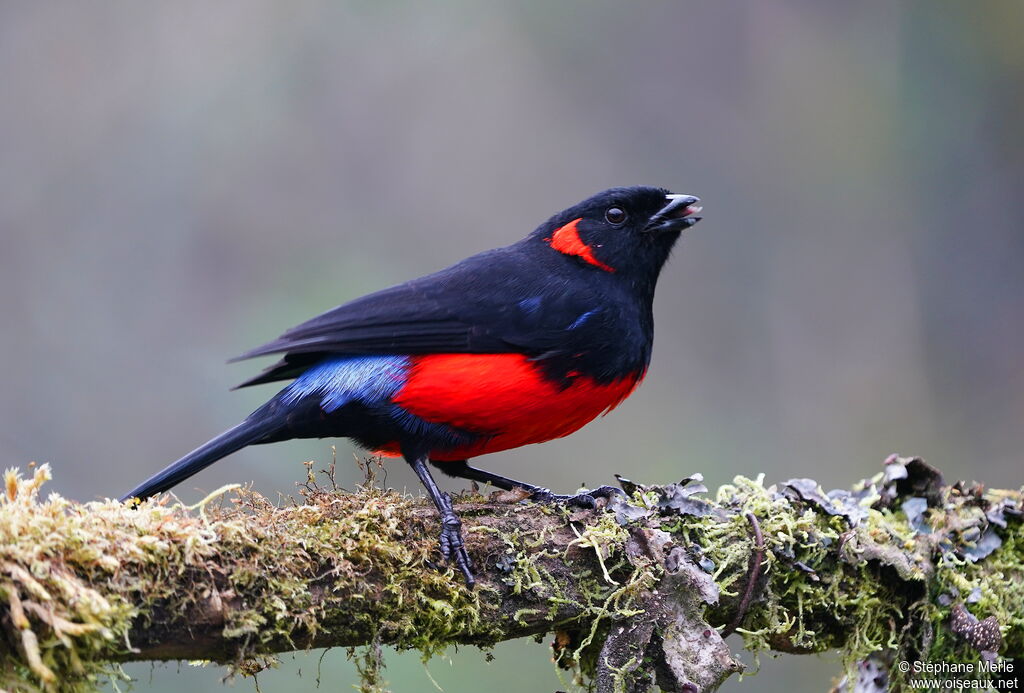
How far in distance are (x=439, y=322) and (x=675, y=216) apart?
4.43ft

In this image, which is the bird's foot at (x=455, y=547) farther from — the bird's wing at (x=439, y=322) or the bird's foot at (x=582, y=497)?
the bird's wing at (x=439, y=322)

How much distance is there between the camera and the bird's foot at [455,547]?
3.05m

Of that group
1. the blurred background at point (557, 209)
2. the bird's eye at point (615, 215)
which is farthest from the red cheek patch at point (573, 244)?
the blurred background at point (557, 209)

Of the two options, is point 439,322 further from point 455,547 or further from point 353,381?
point 455,547

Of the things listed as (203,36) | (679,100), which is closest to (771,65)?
(679,100)

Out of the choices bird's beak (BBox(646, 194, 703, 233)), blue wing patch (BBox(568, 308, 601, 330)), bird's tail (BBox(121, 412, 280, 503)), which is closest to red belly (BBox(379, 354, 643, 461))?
blue wing patch (BBox(568, 308, 601, 330))

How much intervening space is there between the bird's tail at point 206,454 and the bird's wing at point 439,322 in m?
0.29

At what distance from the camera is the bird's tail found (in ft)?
11.9

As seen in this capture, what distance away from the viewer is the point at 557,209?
8.41 metres

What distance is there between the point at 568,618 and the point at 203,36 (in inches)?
276

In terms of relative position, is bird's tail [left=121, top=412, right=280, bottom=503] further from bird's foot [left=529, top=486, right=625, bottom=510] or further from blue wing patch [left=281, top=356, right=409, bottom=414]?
→ bird's foot [left=529, top=486, right=625, bottom=510]

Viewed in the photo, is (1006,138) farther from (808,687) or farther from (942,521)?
(942,521)

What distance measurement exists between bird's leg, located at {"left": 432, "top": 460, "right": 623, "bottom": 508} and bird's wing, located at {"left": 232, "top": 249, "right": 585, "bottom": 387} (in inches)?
21.9

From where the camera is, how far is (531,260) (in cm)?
453
